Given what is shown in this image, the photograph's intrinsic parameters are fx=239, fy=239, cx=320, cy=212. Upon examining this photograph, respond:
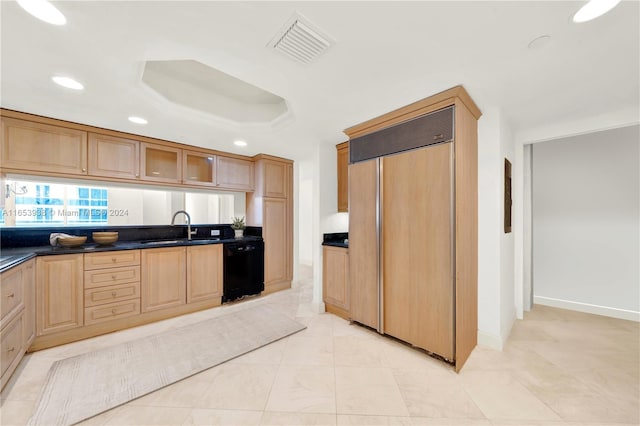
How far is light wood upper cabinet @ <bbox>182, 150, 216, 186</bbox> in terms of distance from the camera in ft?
10.9

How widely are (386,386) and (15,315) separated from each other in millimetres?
2804

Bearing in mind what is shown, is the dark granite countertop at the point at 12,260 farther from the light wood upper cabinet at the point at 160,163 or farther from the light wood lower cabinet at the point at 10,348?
the light wood upper cabinet at the point at 160,163

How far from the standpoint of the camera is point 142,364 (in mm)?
1977

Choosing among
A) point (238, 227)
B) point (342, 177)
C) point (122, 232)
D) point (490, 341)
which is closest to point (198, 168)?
point (238, 227)

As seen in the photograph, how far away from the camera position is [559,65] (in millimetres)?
1573

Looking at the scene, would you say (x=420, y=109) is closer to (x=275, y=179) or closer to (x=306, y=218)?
(x=275, y=179)

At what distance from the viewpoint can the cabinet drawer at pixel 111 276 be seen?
2.42 m

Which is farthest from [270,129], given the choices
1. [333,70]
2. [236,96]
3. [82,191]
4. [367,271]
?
[82,191]

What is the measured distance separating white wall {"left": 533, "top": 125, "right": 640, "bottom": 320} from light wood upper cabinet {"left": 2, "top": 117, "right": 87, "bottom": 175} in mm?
5694

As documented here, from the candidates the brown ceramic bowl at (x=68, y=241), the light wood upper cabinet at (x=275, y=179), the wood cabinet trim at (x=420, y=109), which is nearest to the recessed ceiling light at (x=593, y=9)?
the wood cabinet trim at (x=420, y=109)

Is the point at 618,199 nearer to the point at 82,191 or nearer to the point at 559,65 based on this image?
the point at 559,65

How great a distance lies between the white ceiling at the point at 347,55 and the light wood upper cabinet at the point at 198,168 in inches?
40.8

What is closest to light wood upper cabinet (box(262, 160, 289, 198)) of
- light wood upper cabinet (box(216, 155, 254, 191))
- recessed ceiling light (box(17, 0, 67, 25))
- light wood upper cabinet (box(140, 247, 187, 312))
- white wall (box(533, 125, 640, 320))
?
light wood upper cabinet (box(216, 155, 254, 191))

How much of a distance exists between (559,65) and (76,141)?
14.1 ft
